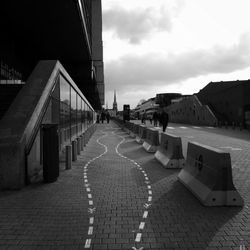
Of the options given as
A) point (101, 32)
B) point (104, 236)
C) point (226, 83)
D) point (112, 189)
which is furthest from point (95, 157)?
point (226, 83)

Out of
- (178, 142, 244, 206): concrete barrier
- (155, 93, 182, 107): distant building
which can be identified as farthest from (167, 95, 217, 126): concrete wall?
(155, 93, 182, 107): distant building

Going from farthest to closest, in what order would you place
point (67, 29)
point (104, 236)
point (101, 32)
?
point (101, 32) < point (67, 29) < point (104, 236)

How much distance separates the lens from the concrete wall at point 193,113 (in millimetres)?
43000

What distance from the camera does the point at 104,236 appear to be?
4160 mm

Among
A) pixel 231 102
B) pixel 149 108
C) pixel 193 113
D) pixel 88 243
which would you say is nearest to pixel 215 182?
pixel 88 243

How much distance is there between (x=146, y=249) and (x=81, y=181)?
3828 mm

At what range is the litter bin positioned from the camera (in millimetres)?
7094

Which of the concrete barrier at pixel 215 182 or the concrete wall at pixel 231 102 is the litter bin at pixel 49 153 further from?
the concrete wall at pixel 231 102

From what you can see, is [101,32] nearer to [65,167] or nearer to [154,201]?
[65,167]

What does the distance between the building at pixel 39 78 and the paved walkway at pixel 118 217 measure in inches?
33.9

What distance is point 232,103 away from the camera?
40.8 m

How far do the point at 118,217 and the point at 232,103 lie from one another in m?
38.8

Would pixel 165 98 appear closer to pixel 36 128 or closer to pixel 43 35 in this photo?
pixel 43 35

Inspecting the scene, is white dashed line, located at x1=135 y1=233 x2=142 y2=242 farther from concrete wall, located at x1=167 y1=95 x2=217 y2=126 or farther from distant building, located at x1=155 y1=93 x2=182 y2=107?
distant building, located at x1=155 y1=93 x2=182 y2=107
